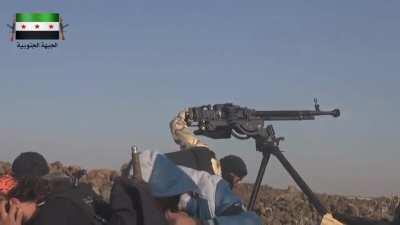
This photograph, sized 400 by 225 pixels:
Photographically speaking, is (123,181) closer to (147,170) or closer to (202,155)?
(147,170)

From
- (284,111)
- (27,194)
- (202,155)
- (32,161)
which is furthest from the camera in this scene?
(284,111)

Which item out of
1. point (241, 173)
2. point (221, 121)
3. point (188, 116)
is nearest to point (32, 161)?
point (241, 173)

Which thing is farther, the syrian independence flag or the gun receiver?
the syrian independence flag

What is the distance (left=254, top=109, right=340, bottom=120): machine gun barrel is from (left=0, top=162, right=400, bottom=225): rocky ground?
5.37 metres

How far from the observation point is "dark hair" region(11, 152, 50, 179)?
488cm

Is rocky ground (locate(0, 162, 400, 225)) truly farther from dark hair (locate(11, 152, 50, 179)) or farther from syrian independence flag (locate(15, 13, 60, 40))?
dark hair (locate(11, 152, 50, 179))

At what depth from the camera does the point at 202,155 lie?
15.2 feet

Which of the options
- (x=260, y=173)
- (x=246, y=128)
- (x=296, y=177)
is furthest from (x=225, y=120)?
(x=296, y=177)

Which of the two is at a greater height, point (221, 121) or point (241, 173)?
point (221, 121)

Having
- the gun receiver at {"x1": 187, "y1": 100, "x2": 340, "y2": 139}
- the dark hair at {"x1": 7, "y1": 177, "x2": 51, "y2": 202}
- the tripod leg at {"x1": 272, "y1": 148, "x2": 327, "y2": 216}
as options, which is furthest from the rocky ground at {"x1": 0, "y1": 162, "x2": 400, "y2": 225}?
the dark hair at {"x1": 7, "y1": 177, "x2": 51, "y2": 202}

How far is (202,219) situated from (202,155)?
67 centimetres

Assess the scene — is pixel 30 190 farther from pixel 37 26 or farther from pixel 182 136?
pixel 37 26

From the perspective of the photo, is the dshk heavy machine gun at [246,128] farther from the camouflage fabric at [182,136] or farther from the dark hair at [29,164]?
the dark hair at [29,164]

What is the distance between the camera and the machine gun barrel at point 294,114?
351 inches
